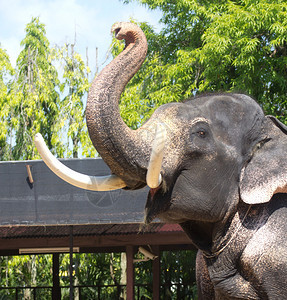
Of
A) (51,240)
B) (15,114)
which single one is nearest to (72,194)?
(51,240)

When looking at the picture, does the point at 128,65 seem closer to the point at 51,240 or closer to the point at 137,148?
the point at 137,148

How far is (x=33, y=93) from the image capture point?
17750mm

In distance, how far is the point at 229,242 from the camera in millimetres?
3105

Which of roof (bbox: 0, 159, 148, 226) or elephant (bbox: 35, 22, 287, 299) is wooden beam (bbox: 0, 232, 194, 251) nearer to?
roof (bbox: 0, 159, 148, 226)

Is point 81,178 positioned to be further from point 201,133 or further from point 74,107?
point 74,107

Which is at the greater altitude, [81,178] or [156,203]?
[81,178]

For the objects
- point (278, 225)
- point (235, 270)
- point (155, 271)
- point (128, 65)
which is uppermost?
point (128, 65)

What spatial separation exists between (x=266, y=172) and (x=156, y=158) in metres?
0.63

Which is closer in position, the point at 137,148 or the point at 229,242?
the point at 137,148

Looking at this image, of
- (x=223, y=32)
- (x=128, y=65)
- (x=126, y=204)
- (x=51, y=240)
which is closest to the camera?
(x=128, y=65)

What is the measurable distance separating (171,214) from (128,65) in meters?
0.77

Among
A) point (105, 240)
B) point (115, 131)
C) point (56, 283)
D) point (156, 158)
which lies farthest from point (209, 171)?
point (56, 283)

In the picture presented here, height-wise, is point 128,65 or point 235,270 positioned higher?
point 128,65

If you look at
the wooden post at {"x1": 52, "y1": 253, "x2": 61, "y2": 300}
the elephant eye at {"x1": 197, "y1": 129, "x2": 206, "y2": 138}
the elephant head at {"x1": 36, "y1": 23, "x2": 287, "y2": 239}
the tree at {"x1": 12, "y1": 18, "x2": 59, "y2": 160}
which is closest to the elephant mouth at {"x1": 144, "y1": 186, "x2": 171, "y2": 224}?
the elephant head at {"x1": 36, "y1": 23, "x2": 287, "y2": 239}
